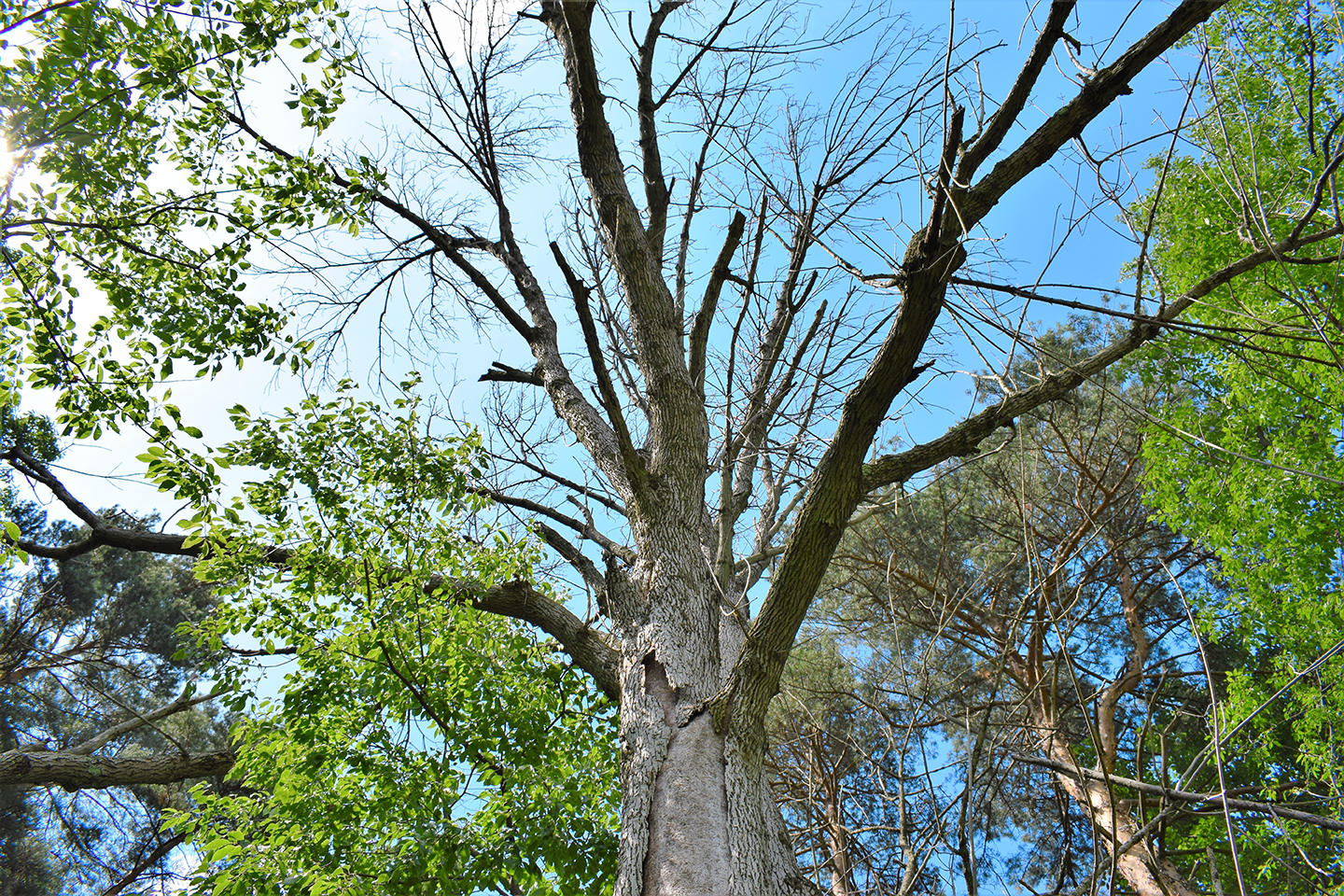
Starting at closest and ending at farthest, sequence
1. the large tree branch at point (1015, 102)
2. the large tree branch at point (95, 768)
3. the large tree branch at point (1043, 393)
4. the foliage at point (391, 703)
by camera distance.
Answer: the large tree branch at point (1043, 393)
the large tree branch at point (1015, 102)
the foliage at point (391, 703)
the large tree branch at point (95, 768)

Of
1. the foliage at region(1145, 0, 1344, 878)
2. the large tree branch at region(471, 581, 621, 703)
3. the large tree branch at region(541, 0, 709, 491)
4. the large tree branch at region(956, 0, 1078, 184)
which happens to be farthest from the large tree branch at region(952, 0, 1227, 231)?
the foliage at region(1145, 0, 1344, 878)

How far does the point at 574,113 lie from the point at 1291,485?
700cm

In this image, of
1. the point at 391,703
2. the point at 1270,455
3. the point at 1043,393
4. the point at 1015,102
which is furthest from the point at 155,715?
the point at 1270,455

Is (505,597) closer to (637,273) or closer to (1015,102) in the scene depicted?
(637,273)

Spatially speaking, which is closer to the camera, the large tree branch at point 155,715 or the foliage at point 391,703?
the foliage at point 391,703

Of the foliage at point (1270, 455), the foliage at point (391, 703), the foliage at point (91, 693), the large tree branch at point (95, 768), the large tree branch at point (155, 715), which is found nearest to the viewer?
the foliage at point (391, 703)

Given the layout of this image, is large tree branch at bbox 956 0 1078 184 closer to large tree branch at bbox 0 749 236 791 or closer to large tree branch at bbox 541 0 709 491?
large tree branch at bbox 541 0 709 491

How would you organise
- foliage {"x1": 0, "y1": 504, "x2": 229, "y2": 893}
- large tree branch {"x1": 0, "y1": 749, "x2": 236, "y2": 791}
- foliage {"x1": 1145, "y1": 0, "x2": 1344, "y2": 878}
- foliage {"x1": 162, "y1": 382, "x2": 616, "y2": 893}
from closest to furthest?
foliage {"x1": 162, "y1": 382, "x2": 616, "y2": 893}
large tree branch {"x1": 0, "y1": 749, "x2": 236, "y2": 791}
foliage {"x1": 1145, "y1": 0, "x2": 1344, "y2": 878}
foliage {"x1": 0, "y1": 504, "x2": 229, "y2": 893}

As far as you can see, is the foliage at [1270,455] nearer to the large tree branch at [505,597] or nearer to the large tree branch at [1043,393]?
the large tree branch at [1043,393]

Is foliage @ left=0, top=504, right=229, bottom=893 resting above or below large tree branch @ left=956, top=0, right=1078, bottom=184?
above

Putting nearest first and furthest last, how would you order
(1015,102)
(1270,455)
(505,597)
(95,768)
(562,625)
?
(1015,102)
(562,625)
(505,597)
(95,768)
(1270,455)

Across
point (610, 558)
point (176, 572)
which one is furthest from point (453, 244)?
point (176, 572)

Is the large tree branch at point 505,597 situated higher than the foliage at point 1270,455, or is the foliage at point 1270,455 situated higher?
the foliage at point 1270,455

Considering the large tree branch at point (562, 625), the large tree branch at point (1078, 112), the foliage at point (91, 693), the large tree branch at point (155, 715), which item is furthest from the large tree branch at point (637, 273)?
the foliage at point (91, 693)
